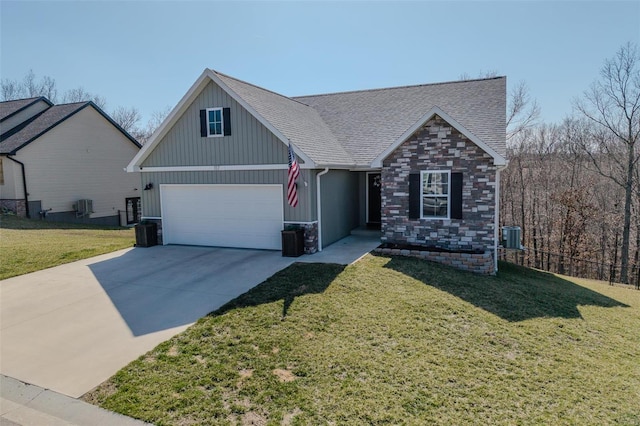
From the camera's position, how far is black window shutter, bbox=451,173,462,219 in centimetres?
1170

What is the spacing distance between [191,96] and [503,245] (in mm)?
11276

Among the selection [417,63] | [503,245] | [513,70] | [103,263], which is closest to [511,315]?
[503,245]

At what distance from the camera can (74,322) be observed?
6961mm

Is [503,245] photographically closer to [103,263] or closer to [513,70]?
[103,263]

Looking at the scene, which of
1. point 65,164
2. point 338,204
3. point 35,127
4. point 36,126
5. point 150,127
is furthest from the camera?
point 150,127

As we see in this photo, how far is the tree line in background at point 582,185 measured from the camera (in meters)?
20.9

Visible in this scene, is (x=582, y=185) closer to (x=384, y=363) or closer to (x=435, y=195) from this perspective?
(x=435, y=195)

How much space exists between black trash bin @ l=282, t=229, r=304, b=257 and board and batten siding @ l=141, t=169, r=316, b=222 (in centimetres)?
55

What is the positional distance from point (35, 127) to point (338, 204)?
18.6 m

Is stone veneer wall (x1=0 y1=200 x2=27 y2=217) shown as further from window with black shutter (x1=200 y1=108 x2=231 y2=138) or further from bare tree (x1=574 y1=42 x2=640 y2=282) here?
bare tree (x1=574 y1=42 x2=640 y2=282)

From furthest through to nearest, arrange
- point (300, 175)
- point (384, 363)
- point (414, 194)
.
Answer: point (414, 194) → point (300, 175) → point (384, 363)

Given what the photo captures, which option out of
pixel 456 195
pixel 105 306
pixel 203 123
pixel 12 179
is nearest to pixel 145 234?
pixel 203 123

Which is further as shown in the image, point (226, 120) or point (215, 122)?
point (215, 122)

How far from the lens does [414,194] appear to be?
1223 cm
